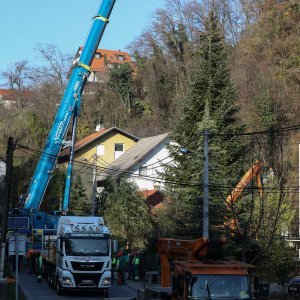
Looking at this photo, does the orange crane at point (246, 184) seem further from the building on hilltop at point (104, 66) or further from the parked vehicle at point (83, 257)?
the building on hilltop at point (104, 66)

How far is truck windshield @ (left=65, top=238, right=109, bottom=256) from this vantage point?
2655 cm

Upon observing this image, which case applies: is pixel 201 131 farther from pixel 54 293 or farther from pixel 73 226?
pixel 54 293

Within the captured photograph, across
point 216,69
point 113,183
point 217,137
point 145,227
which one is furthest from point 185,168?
point 113,183

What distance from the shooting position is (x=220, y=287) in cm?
1523

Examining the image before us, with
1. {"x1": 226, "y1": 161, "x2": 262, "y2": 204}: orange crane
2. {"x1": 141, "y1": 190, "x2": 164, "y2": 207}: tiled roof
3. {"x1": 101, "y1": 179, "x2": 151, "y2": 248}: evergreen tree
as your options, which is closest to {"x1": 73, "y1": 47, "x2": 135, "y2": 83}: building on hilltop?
{"x1": 141, "y1": 190, "x2": 164, "y2": 207}: tiled roof

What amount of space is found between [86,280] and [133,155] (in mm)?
35190

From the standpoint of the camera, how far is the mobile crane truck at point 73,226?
86.6ft

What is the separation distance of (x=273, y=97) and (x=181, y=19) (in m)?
27.8

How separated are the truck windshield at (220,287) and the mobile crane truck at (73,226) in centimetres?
1184

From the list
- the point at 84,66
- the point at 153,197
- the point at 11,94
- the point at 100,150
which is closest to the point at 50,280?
the point at 84,66

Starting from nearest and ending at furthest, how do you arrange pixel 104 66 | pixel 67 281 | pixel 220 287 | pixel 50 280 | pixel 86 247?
1. pixel 220 287
2. pixel 67 281
3. pixel 86 247
4. pixel 50 280
5. pixel 104 66

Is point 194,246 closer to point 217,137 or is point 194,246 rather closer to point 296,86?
point 217,137

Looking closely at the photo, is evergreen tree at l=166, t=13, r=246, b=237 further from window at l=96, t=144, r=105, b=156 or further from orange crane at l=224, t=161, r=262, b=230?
window at l=96, t=144, r=105, b=156

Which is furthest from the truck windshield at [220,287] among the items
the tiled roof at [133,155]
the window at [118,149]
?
the window at [118,149]
